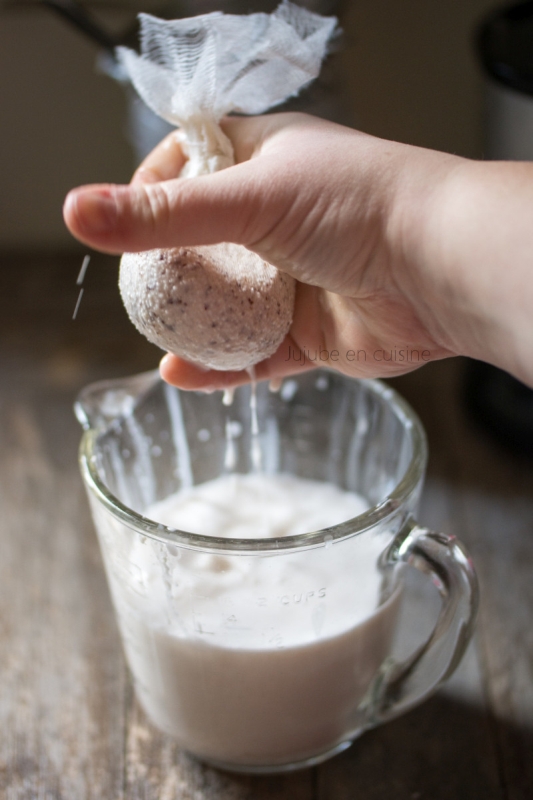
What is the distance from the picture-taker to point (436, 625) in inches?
19.1

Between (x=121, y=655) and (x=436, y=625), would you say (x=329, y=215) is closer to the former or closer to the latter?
(x=436, y=625)

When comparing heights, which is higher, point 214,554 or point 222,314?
point 222,314

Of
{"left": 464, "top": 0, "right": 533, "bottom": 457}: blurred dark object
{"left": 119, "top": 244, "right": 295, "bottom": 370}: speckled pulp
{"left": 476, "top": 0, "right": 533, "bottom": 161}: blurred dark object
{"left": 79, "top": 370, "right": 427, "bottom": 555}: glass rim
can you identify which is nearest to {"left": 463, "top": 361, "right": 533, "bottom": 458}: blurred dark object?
{"left": 464, "top": 0, "right": 533, "bottom": 457}: blurred dark object

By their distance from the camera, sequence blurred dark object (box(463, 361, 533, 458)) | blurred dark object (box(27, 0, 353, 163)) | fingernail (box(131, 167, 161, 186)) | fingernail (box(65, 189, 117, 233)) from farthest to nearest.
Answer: blurred dark object (box(463, 361, 533, 458)) < blurred dark object (box(27, 0, 353, 163)) < fingernail (box(131, 167, 161, 186)) < fingernail (box(65, 189, 117, 233))

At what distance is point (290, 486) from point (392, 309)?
0.79 feet

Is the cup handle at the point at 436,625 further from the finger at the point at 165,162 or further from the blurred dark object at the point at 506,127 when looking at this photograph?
the blurred dark object at the point at 506,127

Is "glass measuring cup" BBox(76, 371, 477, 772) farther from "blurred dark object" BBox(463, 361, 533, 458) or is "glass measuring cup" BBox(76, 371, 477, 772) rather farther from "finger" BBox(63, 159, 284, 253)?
"blurred dark object" BBox(463, 361, 533, 458)

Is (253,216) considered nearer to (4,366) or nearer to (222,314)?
(222,314)

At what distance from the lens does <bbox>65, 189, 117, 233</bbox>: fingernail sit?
32 cm

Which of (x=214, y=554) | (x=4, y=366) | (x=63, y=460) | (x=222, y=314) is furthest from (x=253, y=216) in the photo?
(x=4, y=366)

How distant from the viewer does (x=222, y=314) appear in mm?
390

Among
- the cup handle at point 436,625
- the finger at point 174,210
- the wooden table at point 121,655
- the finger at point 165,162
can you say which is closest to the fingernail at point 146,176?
the finger at point 165,162

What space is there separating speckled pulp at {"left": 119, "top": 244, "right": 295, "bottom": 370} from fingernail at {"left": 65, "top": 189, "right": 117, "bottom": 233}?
63 millimetres

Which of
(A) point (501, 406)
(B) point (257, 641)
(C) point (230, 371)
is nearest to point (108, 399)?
(C) point (230, 371)
